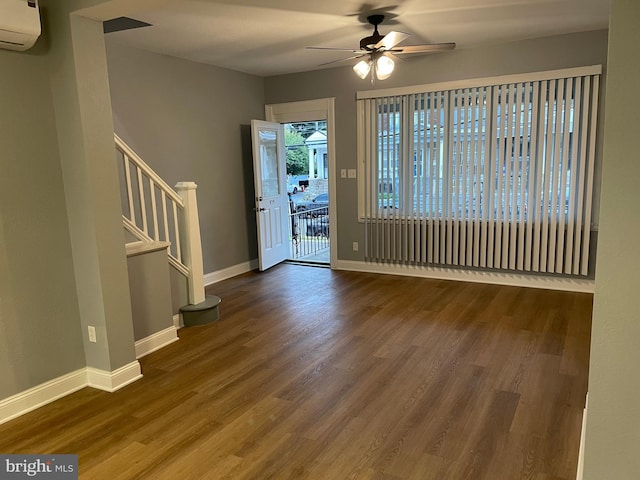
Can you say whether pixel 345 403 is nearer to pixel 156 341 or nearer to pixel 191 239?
pixel 156 341

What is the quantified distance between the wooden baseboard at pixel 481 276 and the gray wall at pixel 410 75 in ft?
0.60

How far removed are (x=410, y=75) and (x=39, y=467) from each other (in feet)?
15.9

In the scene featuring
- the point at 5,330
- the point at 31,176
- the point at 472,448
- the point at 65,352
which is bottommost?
the point at 472,448

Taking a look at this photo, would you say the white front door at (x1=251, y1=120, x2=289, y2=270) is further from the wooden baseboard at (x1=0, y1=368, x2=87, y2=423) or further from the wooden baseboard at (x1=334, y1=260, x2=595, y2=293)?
the wooden baseboard at (x1=0, y1=368, x2=87, y2=423)

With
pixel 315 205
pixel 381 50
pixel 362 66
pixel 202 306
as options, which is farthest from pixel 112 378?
pixel 315 205

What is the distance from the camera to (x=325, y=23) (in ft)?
12.5

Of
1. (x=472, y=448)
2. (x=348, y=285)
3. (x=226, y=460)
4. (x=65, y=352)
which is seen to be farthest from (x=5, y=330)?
(x=348, y=285)

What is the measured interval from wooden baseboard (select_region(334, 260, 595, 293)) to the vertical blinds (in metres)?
0.11

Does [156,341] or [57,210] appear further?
[156,341]

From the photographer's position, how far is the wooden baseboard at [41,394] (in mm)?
2549

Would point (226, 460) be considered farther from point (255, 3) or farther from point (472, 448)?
point (255, 3)

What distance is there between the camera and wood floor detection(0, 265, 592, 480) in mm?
2129

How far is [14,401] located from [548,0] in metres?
4.47

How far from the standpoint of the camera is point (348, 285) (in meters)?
5.22
